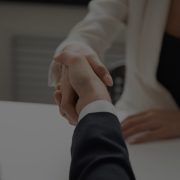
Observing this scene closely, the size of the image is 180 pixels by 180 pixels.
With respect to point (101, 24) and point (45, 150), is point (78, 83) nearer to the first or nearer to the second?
point (45, 150)

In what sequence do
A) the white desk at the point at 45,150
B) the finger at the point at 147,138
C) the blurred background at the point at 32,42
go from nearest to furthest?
1. the white desk at the point at 45,150
2. the finger at the point at 147,138
3. the blurred background at the point at 32,42

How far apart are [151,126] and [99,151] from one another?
0.32 m

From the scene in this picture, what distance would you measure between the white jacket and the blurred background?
50 centimetres

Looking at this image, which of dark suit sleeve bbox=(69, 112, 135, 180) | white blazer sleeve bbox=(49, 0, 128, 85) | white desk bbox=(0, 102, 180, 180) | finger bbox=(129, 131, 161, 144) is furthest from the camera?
white blazer sleeve bbox=(49, 0, 128, 85)

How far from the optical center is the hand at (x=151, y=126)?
85cm

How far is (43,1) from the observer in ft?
5.49

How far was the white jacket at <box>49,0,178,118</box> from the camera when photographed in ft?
3.57

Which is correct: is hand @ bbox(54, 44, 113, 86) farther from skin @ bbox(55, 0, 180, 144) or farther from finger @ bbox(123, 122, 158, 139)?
finger @ bbox(123, 122, 158, 139)

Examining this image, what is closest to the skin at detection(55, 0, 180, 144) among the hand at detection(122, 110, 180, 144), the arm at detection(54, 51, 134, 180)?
the hand at detection(122, 110, 180, 144)

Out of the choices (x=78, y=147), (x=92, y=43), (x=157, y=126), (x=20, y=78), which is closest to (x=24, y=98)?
(x=20, y=78)

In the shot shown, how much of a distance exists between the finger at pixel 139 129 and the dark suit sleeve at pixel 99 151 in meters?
0.23

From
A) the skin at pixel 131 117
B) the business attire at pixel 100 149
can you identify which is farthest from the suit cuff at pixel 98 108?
the skin at pixel 131 117

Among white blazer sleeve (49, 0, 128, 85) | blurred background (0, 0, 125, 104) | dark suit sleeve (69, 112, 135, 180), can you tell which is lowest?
Answer: blurred background (0, 0, 125, 104)

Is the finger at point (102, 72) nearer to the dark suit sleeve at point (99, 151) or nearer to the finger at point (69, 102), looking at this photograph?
the finger at point (69, 102)
